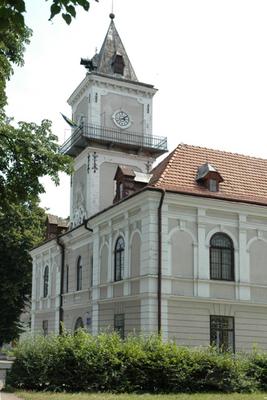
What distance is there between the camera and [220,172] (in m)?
26.9

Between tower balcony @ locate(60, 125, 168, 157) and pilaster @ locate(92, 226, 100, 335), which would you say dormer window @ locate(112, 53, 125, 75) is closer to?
tower balcony @ locate(60, 125, 168, 157)

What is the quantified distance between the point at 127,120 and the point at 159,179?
11.8 m

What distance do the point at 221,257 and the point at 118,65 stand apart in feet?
55.0

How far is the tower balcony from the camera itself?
33.2 metres

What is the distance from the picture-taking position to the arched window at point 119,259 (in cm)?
2559

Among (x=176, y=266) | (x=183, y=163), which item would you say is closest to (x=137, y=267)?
(x=176, y=266)

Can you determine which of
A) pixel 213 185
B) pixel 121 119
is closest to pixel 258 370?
pixel 213 185

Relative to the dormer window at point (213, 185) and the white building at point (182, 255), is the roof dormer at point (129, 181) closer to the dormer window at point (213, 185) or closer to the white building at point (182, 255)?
the white building at point (182, 255)

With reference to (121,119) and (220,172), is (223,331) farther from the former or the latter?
(121,119)

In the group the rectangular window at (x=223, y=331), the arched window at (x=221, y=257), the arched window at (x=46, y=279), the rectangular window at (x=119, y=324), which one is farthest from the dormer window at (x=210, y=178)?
the arched window at (x=46, y=279)

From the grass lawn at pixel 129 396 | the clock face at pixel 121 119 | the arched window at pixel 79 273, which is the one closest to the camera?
the grass lawn at pixel 129 396

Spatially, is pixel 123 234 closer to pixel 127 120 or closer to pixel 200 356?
pixel 200 356

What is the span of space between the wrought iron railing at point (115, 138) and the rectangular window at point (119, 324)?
1130 centimetres

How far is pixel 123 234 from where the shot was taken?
2544 cm
